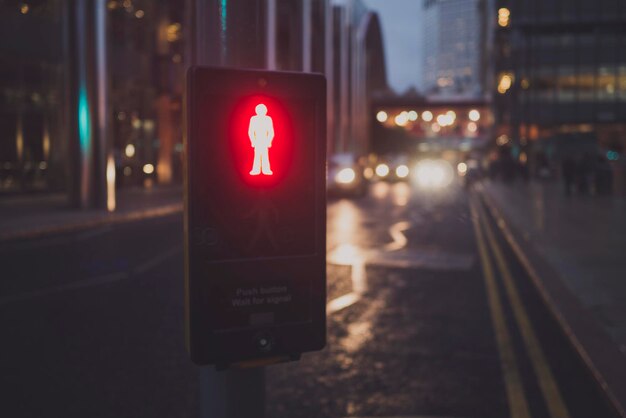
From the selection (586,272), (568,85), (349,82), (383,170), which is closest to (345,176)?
(383,170)

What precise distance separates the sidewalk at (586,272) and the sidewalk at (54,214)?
9.41 meters

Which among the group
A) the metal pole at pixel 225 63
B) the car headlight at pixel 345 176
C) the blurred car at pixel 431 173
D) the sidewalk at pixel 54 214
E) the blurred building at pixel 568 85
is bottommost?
the blurred car at pixel 431 173

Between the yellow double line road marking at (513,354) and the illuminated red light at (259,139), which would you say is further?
the yellow double line road marking at (513,354)

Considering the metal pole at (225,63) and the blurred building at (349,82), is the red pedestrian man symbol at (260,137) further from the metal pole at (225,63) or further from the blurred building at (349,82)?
the blurred building at (349,82)

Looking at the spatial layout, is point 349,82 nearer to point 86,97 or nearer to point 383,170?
point 383,170

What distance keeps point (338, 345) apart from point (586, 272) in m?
5.23

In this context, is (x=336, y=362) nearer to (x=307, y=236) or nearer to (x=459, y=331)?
(x=459, y=331)

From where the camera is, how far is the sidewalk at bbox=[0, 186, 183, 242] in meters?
16.2

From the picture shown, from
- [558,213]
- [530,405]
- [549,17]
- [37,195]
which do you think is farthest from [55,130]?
[549,17]

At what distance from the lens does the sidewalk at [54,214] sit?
639 inches

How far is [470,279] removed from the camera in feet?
35.8

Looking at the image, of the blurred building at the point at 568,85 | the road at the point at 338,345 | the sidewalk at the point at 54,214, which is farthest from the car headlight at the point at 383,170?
the road at the point at 338,345

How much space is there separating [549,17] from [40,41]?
4089cm

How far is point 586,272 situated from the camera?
10.7 metres
